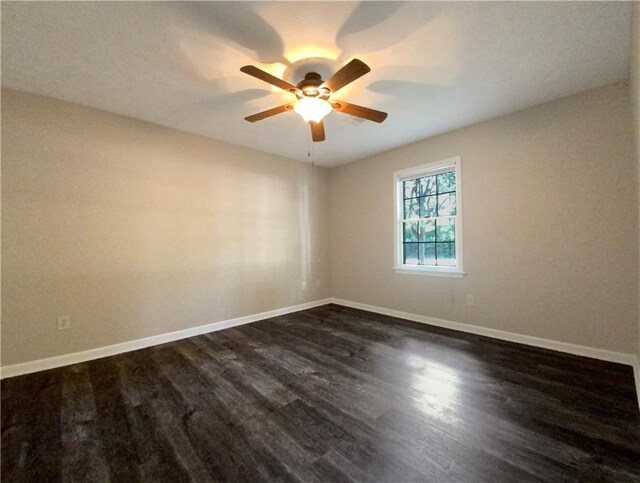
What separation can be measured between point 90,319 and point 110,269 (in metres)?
0.52

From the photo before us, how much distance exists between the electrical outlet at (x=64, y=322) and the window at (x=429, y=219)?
13.0 feet

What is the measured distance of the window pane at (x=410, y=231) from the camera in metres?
3.95

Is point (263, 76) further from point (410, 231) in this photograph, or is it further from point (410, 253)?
point (410, 253)

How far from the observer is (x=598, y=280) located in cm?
247

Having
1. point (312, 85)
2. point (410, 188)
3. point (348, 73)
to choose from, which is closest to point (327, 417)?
point (348, 73)

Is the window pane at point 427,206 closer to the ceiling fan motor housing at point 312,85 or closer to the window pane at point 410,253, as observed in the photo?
the window pane at point 410,253

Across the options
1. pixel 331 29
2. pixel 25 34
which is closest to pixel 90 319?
pixel 25 34

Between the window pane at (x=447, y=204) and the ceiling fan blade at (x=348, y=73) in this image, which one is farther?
the window pane at (x=447, y=204)

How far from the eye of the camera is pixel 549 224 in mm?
2721

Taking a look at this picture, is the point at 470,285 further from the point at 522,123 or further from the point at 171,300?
the point at 171,300

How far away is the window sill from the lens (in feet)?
11.2

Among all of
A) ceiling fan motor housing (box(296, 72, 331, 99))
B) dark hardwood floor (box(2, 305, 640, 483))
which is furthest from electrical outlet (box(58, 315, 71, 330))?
ceiling fan motor housing (box(296, 72, 331, 99))

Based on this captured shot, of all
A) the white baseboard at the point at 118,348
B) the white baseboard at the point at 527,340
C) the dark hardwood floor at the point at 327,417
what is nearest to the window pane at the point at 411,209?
the white baseboard at the point at 527,340

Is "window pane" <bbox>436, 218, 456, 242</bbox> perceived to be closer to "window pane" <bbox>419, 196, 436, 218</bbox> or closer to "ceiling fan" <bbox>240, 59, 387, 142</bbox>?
"window pane" <bbox>419, 196, 436, 218</bbox>
